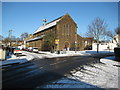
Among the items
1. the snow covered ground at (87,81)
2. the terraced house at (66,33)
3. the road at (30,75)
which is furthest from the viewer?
the terraced house at (66,33)

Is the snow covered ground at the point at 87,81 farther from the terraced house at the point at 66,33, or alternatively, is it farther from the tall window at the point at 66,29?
the tall window at the point at 66,29

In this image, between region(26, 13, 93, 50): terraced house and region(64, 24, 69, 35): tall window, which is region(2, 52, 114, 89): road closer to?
region(26, 13, 93, 50): terraced house

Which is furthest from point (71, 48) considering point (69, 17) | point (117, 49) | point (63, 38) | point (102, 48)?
point (117, 49)

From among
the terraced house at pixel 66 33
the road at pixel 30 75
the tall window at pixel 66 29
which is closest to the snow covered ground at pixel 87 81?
the road at pixel 30 75

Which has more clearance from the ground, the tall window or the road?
the tall window

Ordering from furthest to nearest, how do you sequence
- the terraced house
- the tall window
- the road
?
the tall window
the terraced house
the road

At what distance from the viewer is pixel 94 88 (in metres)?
4.72

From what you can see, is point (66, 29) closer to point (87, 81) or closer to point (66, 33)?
point (66, 33)

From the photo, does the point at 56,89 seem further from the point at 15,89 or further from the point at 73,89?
the point at 15,89

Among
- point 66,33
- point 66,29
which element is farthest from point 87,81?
point 66,29

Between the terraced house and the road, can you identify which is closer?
the road

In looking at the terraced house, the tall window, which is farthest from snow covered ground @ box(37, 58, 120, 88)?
the tall window

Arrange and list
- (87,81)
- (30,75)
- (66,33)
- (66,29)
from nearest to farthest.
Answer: (87,81)
(30,75)
(66,33)
(66,29)

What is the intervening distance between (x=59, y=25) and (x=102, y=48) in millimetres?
23758
